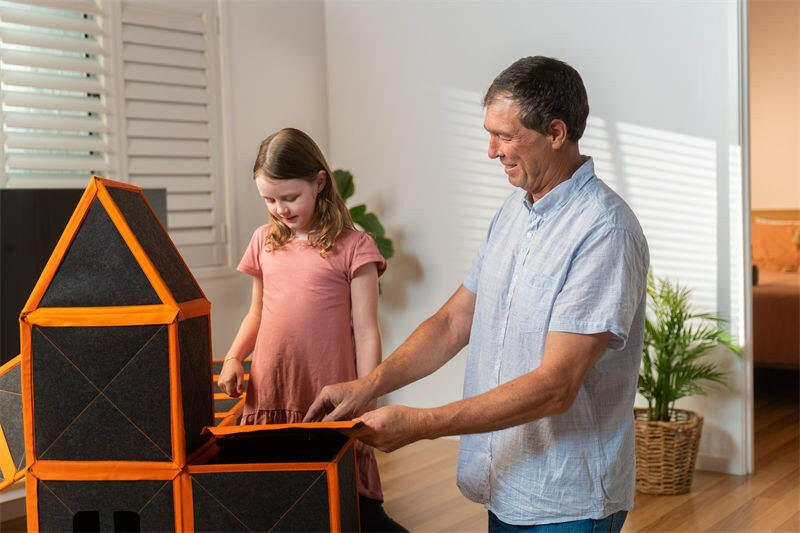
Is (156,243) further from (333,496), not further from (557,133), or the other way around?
(557,133)

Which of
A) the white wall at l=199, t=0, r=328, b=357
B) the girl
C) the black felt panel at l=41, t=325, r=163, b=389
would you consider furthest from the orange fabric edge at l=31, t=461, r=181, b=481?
the white wall at l=199, t=0, r=328, b=357

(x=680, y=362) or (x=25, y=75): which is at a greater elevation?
(x=25, y=75)

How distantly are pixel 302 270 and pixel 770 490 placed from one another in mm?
2415

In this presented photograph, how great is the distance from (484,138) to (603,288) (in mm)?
3043

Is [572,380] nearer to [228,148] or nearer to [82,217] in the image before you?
[82,217]

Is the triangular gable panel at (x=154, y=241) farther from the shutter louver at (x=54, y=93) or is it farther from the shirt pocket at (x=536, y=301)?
the shutter louver at (x=54, y=93)

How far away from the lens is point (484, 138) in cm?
442

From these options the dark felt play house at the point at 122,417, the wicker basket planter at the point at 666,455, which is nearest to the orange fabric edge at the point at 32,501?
the dark felt play house at the point at 122,417

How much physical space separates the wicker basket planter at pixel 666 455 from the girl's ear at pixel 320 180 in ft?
6.84

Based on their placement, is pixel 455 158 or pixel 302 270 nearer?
pixel 302 270

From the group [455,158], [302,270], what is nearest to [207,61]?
[455,158]

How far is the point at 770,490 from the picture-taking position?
12.1ft

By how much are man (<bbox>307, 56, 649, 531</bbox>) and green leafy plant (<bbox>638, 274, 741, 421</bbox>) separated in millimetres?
2300

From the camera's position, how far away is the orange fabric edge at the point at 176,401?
50.2 inches
